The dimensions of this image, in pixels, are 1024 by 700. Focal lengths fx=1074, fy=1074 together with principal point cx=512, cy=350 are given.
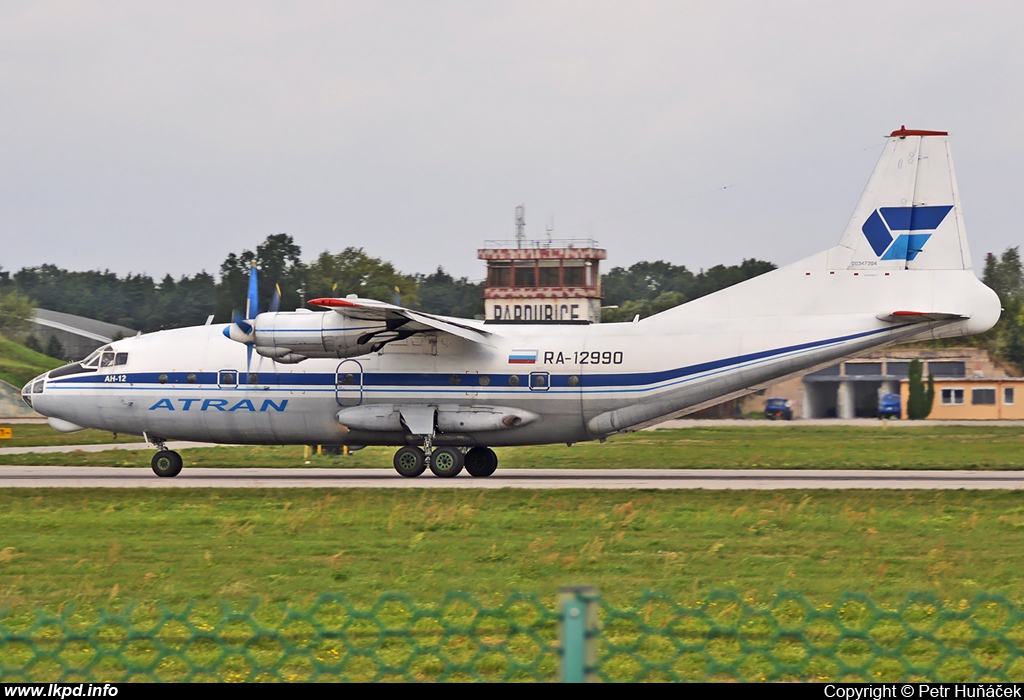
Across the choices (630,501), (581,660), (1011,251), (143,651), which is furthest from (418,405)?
(1011,251)

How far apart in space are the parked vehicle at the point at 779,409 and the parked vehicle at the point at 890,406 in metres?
6.34

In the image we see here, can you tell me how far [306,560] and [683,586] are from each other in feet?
16.9

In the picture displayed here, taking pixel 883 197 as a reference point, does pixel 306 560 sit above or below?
below

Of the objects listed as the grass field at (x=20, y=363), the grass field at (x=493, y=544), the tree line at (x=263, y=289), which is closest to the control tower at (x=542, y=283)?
the tree line at (x=263, y=289)

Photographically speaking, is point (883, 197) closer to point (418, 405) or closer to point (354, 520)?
point (418, 405)

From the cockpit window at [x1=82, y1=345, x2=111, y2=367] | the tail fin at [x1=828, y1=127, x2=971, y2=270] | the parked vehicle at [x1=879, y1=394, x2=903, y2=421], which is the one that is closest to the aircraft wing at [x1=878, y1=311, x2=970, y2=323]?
the tail fin at [x1=828, y1=127, x2=971, y2=270]

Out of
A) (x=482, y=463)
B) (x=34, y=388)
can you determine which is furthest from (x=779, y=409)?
(x=34, y=388)

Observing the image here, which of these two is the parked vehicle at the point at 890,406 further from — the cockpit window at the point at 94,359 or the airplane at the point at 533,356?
the cockpit window at the point at 94,359

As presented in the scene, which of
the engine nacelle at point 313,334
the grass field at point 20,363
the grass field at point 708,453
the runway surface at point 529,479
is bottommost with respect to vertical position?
the runway surface at point 529,479

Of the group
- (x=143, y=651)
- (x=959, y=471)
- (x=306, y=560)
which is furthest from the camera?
(x=959, y=471)

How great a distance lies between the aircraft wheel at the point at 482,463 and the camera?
86.8 ft

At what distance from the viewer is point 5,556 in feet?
48.5

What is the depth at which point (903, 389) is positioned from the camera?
63500mm

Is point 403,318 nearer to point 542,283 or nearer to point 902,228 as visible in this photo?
point 902,228
